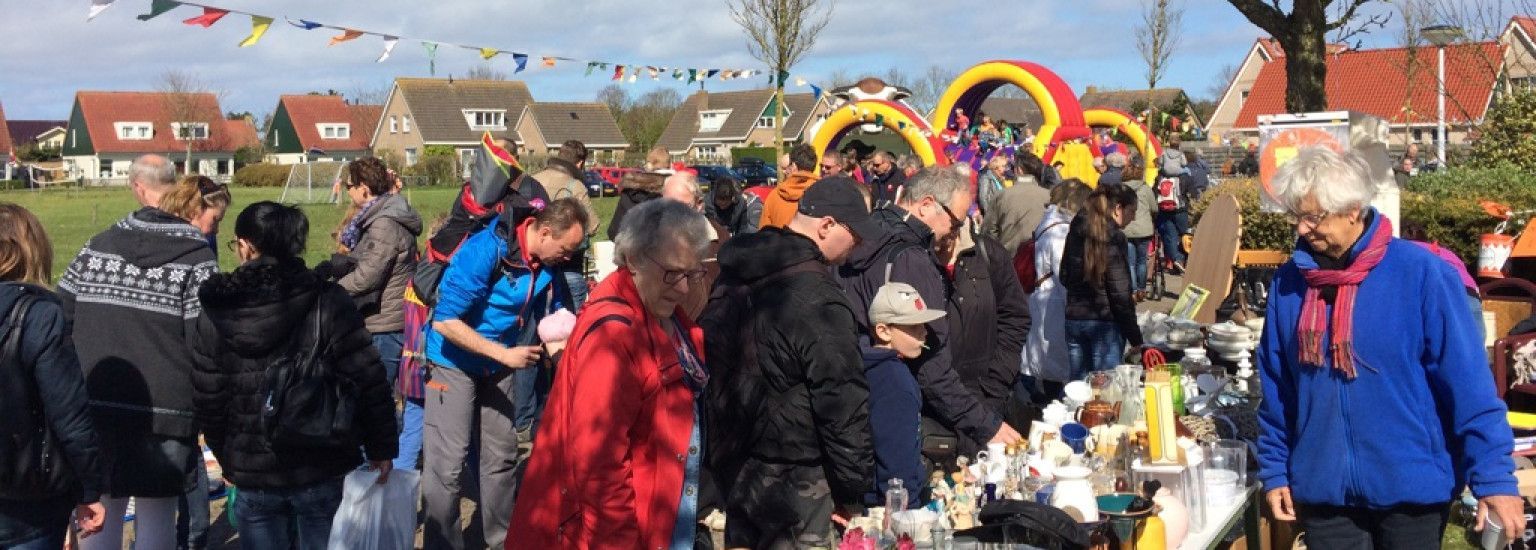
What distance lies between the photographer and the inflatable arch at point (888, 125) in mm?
16375

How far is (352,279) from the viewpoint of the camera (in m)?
6.12

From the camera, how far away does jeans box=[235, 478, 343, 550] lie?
13.0 ft

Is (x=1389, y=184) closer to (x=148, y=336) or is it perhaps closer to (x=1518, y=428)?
(x=1518, y=428)

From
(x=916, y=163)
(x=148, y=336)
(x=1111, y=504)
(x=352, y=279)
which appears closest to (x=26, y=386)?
(x=148, y=336)

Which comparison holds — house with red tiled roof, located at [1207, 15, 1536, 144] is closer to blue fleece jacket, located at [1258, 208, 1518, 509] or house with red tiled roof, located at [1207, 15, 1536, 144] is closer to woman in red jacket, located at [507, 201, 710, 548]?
blue fleece jacket, located at [1258, 208, 1518, 509]

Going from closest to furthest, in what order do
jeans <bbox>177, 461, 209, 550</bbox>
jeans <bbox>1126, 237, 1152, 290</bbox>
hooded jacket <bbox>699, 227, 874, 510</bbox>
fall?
hooded jacket <bbox>699, 227, 874, 510</bbox>
jeans <bbox>177, 461, 209, 550</bbox>
jeans <bbox>1126, 237, 1152, 290</bbox>

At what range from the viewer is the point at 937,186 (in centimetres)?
505

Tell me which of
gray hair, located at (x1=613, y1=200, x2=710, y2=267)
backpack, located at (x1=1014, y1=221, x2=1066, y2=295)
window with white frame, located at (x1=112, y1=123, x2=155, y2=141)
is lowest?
backpack, located at (x1=1014, y1=221, x2=1066, y2=295)

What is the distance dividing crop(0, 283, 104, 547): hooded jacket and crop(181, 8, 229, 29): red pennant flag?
205 inches

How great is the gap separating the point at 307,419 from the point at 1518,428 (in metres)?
4.85

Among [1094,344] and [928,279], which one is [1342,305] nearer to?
[928,279]

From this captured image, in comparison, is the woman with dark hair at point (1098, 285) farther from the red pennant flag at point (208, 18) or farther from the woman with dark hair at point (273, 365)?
the red pennant flag at point (208, 18)

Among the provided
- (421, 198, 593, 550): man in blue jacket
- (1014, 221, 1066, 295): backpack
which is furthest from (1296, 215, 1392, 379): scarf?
(1014, 221, 1066, 295): backpack

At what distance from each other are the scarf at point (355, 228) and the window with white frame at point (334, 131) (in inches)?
2959
